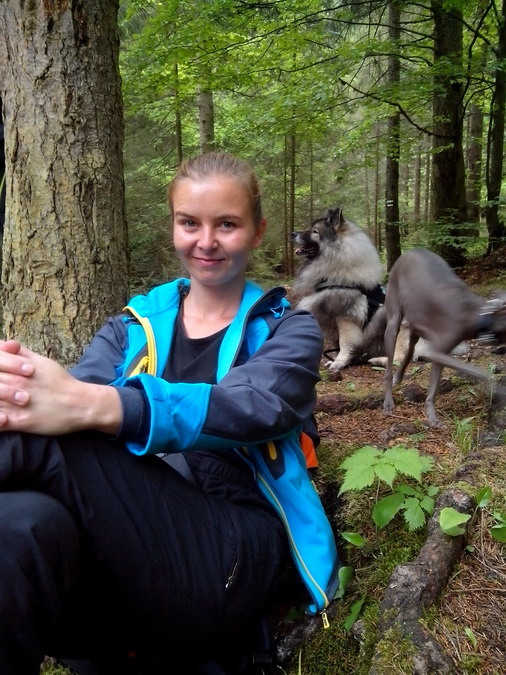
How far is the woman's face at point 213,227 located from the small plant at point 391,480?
91 centimetres

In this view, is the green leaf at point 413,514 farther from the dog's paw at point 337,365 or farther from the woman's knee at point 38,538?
the dog's paw at point 337,365

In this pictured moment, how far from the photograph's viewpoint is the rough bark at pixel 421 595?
1574 mm

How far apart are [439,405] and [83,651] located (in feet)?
8.19

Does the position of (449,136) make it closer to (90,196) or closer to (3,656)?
(90,196)

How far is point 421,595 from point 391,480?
0.40 m

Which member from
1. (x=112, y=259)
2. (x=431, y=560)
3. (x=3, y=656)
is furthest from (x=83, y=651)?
(x=112, y=259)

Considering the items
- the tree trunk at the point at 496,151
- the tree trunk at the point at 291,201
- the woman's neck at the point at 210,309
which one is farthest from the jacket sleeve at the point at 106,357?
the tree trunk at the point at 291,201

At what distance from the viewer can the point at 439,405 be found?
11.4 feet

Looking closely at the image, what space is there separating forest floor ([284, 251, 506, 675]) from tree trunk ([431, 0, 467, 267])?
563 centimetres

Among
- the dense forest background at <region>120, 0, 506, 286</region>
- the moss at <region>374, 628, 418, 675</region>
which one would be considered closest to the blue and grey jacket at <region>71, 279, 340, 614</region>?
the moss at <region>374, 628, 418, 675</region>

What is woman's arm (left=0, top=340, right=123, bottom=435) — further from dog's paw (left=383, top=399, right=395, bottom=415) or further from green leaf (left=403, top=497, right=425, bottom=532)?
dog's paw (left=383, top=399, right=395, bottom=415)

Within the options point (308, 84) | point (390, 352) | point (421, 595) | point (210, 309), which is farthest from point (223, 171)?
point (308, 84)

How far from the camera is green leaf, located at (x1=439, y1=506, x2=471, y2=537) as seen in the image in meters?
1.85

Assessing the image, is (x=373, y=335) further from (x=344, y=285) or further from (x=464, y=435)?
(x=464, y=435)
